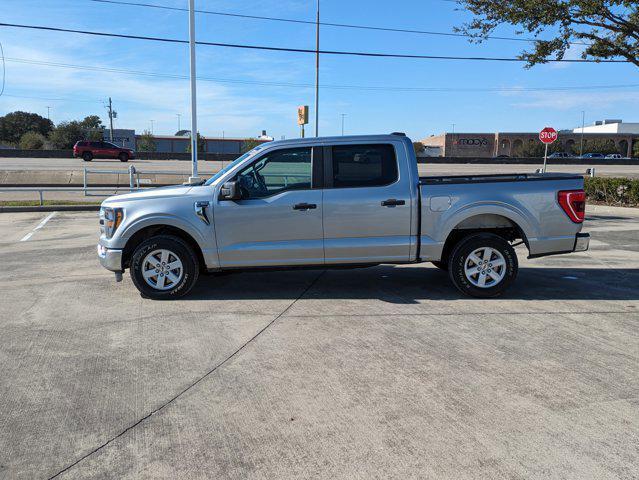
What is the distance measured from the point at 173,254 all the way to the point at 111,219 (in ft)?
2.88

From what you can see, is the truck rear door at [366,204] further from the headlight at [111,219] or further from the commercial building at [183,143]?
the commercial building at [183,143]

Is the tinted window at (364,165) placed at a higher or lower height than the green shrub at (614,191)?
higher

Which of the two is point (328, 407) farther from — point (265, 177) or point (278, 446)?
point (265, 177)

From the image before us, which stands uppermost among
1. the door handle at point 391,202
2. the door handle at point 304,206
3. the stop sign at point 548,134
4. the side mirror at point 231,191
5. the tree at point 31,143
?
the tree at point 31,143

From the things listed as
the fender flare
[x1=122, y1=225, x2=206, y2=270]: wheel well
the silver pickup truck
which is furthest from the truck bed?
[x1=122, y1=225, x2=206, y2=270]: wheel well

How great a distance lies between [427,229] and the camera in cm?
640

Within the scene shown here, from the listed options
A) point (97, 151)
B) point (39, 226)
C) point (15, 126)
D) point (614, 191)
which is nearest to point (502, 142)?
point (97, 151)

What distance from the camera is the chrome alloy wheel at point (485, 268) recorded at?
21.0 ft

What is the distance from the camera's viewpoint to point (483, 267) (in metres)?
6.41

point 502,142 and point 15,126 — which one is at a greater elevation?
point 15,126

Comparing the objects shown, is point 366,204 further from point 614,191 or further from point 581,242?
point 614,191

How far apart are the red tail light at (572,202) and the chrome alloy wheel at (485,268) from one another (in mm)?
955

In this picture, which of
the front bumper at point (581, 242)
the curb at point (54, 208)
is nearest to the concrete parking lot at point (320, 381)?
the front bumper at point (581, 242)

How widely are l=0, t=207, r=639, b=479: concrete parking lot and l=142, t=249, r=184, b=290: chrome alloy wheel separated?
0.26 metres
